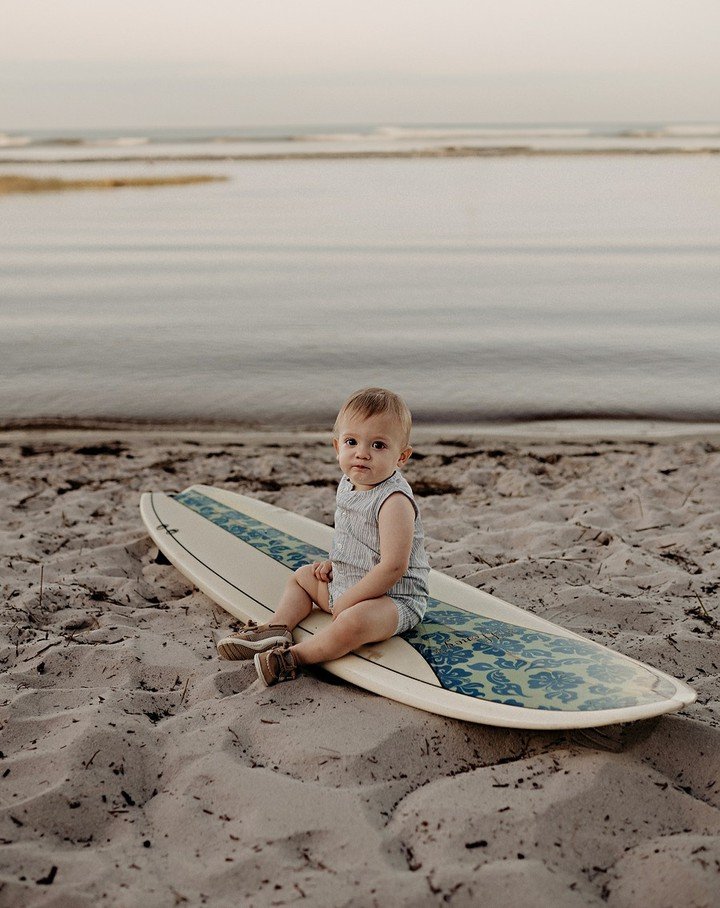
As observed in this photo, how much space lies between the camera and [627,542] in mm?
4434

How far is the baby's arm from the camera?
310cm

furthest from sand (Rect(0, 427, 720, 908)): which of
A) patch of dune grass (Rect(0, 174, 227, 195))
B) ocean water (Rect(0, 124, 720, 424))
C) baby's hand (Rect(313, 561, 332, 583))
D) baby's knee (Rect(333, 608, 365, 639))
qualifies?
patch of dune grass (Rect(0, 174, 227, 195))

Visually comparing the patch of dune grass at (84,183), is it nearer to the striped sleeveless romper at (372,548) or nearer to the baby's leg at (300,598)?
the baby's leg at (300,598)

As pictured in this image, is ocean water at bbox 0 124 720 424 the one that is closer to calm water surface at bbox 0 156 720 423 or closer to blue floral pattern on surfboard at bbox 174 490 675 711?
calm water surface at bbox 0 156 720 423

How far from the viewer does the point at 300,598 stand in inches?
139

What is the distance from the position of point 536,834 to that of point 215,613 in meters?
1.88

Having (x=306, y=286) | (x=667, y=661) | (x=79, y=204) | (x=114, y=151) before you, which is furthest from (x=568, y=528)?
(x=114, y=151)

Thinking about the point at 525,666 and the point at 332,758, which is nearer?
the point at 332,758

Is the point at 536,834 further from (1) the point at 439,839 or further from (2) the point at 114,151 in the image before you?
(2) the point at 114,151

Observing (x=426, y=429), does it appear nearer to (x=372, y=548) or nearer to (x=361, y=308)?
(x=372, y=548)

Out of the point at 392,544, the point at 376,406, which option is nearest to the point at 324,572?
the point at 392,544

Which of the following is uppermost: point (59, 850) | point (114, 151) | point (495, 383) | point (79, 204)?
point (114, 151)

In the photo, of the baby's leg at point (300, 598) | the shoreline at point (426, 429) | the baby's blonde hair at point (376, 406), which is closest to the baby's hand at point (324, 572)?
the baby's leg at point (300, 598)

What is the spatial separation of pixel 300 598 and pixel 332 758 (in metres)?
0.97
